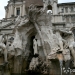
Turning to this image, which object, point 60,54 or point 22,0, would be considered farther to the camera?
point 22,0

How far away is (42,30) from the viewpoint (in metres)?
7.94

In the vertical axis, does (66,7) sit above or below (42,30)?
above

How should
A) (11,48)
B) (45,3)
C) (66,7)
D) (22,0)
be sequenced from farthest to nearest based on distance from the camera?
1. (22,0)
2. (66,7)
3. (45,3)
4. (11,48)

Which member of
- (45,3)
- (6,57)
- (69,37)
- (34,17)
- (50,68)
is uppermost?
(45,3)

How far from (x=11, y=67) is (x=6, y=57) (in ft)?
1.61

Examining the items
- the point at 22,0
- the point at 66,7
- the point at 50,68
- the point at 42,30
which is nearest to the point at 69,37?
→ the point at 42,30

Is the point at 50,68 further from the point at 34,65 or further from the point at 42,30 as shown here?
the point at 42,30

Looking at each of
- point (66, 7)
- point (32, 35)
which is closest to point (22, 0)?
point (66, 7)

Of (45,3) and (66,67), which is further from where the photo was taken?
(45,3)

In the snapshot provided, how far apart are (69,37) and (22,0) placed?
37.9m

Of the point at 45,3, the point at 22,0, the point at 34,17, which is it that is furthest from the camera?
the point at 22,0

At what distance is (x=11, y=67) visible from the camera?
7.31 m

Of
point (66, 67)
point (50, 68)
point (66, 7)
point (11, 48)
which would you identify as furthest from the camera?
point (66, 7)

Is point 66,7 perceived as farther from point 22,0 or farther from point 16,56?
point 16,56
